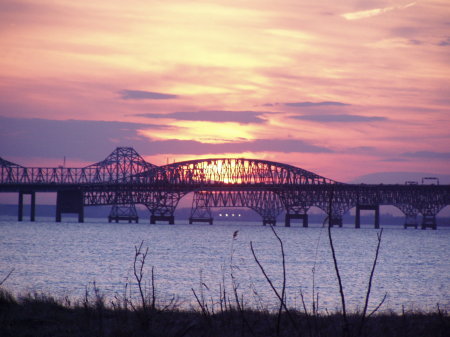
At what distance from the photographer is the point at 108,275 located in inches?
1775

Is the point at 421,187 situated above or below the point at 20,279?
above

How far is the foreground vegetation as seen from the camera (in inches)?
592

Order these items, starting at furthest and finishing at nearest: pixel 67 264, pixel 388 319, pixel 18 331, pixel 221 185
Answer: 1. pixel 221 185
2. pixel 67 264
3. pixel 388 319
4. pixel 18 331

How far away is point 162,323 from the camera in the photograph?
54.4 ft

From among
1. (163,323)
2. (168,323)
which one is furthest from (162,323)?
(168,323)

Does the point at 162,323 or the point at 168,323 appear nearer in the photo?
the point at 168,323

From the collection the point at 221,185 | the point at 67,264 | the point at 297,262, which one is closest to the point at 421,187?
the point at 221,185

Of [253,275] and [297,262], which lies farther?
[297,262]

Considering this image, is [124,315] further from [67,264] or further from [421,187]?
[421,187]

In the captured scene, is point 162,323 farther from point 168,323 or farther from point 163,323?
point 168,323

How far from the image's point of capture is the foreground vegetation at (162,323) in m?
15.0

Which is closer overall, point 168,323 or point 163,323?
point 168,323

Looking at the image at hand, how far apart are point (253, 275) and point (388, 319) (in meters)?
26.3

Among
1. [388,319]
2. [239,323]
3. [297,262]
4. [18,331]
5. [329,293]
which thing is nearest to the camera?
[18,331]
